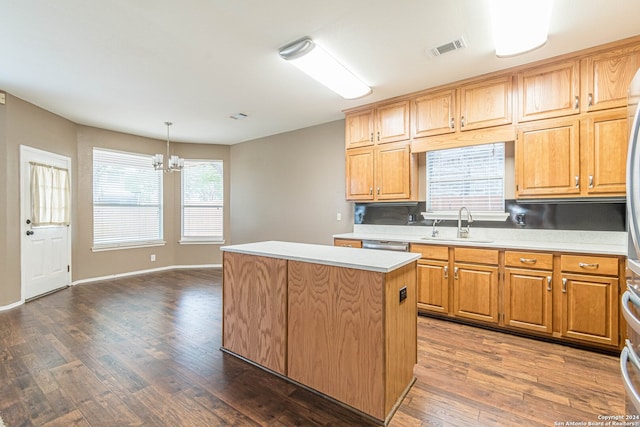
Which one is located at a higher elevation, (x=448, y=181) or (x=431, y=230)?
(x=448, y=181)

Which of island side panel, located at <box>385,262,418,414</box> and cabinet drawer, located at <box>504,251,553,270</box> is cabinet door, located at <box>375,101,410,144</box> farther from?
island side panel, located at <box>385,262,418,414</box>

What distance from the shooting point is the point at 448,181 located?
3.62 metres

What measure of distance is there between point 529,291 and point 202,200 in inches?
224

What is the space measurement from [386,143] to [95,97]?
3.67 metres

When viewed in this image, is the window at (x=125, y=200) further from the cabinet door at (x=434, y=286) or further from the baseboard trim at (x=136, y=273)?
the cabinet door at (x=434, y=286)

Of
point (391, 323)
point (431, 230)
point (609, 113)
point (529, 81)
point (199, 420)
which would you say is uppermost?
point (529, 81)

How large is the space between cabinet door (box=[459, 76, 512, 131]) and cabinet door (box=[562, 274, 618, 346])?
1.61 metres

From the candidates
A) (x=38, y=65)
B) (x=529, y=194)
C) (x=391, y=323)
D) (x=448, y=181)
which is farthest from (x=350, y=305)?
(x=38, y=65)

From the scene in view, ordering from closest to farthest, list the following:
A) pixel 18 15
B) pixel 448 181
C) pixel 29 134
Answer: pixel 18 15 → pixel 448 181 → pixel 29 134

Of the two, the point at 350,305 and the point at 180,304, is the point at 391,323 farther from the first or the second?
the point at 180,304

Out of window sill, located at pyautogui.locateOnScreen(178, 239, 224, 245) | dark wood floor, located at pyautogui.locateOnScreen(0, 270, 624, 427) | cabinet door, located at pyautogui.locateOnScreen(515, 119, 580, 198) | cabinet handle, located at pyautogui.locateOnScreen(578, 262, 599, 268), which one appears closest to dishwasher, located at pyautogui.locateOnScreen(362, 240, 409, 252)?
dark wood floor, located at pyautogui.locateOnScreen(0, 270, 624, 427)

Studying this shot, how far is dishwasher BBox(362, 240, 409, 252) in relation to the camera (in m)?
3.36

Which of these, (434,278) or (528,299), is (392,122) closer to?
(434,278)

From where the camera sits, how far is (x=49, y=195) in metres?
4.19
